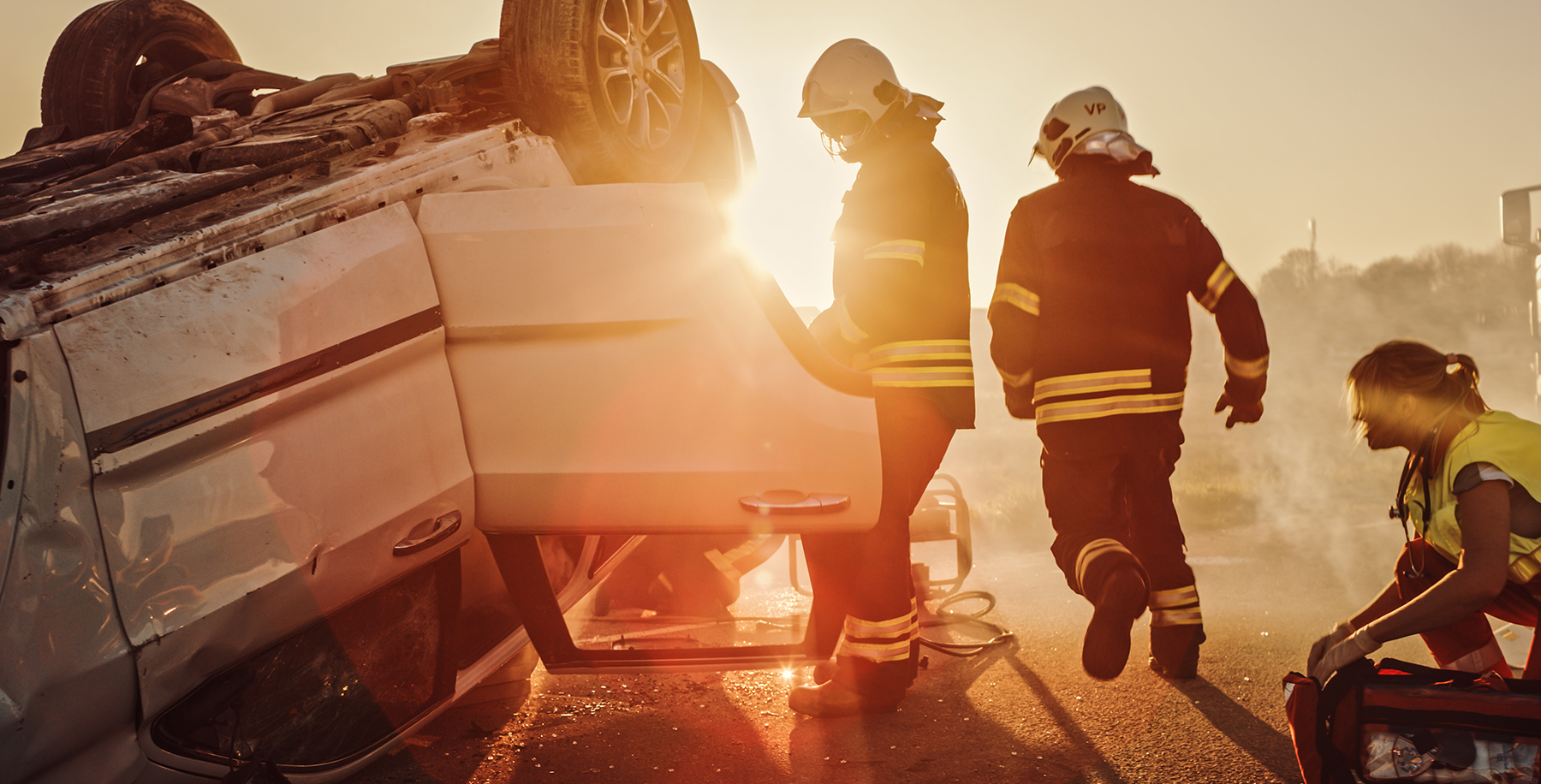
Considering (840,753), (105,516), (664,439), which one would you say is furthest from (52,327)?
(840,753)

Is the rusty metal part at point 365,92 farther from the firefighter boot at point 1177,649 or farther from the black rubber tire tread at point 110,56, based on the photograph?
the firefighter boot at point 1177,649

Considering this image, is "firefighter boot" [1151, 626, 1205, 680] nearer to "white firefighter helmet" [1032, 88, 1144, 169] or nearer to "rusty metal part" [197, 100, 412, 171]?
"white firefighter helmet" [1032, 88, 1144, 169]

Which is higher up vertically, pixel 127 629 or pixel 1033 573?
pixel 127 629

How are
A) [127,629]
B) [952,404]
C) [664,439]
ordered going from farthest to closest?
[952,404], [664,439], [127,629]

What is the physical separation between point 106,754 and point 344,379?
825 mm

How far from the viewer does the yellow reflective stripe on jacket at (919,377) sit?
130 inches

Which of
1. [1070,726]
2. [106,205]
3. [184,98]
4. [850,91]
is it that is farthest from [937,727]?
[184,98]

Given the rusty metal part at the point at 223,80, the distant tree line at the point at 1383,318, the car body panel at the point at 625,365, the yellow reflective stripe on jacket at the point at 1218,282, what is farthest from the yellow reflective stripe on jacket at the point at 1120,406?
the distant tree line at the point at 1383,318

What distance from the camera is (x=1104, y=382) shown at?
359cm

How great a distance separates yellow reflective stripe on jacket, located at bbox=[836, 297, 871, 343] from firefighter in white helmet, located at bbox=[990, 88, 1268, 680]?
747mm

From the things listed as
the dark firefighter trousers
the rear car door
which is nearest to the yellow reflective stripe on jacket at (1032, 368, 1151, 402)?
the dark firefighter trousers

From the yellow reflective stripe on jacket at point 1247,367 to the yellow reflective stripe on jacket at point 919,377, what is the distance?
1.15m

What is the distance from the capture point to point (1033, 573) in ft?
19.4

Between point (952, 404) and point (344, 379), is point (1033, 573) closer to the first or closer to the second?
point (952, 404)
